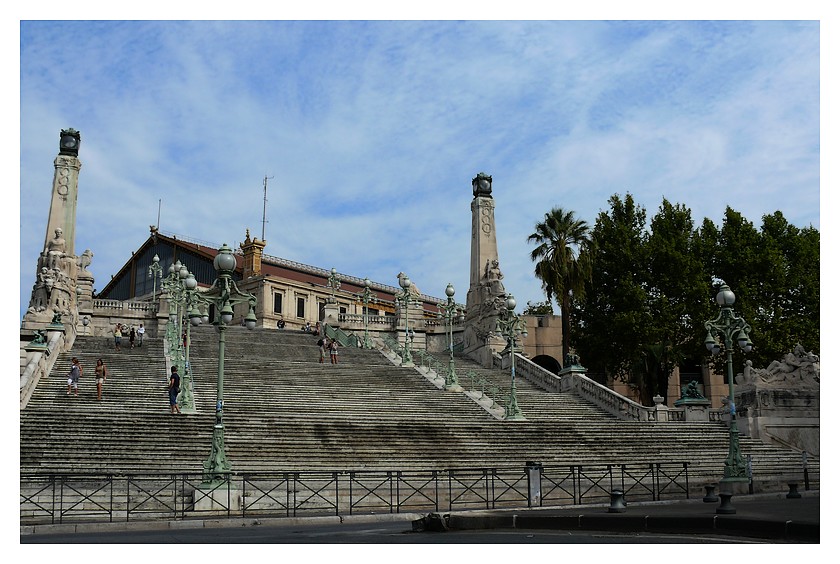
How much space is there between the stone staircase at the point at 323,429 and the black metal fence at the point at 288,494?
4.55 feet

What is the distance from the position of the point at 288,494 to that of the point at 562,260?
31357mm

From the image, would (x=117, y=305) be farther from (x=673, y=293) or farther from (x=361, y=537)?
(x=361, y=537)

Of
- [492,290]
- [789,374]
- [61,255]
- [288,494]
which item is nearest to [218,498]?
[288,494]

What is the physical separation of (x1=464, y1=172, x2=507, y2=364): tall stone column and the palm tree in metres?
2.66

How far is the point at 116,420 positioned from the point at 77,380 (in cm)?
465

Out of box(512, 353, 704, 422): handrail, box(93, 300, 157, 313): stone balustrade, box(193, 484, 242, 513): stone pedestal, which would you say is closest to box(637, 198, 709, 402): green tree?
box(512, 353, 704, 422): handrail

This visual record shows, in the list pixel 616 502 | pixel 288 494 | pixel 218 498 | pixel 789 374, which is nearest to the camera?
pixel 616 502

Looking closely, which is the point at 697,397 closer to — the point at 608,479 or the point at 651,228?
the point at 608,479

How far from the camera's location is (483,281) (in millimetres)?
52438

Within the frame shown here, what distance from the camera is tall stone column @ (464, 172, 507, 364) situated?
49.3 m

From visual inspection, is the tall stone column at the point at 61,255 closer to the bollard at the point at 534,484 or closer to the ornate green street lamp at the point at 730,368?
the bollard at the point at 534,484

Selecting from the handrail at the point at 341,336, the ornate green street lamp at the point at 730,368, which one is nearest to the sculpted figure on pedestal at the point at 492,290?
the handrail at the point at 341,336

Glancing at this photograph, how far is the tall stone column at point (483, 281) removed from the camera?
1940 inches

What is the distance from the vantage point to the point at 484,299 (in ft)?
170
